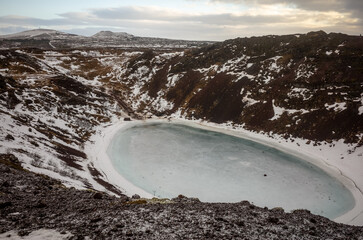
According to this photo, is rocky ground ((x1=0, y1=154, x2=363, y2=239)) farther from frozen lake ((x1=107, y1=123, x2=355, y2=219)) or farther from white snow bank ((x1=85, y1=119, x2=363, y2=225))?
white snow bank ((x1=85, y1=119, x2=363, y2=225))

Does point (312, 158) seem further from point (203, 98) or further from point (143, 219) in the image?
point (143, 219)

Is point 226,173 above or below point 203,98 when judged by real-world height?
below

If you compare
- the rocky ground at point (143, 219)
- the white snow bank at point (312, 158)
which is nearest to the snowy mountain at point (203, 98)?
the white snow bank at point (312, 158)

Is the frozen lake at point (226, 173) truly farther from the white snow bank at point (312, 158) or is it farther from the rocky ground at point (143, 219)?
the rocky ground at point (143, 219)

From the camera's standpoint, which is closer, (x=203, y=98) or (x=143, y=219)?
(x=143, y=219)

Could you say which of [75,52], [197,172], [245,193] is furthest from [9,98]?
[75,52]

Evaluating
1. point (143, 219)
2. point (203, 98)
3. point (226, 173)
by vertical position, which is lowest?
point (226, 173)

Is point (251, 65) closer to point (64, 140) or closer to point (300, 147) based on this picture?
point (300, 147)

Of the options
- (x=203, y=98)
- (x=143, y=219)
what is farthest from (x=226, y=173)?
(x=203, y=98)
